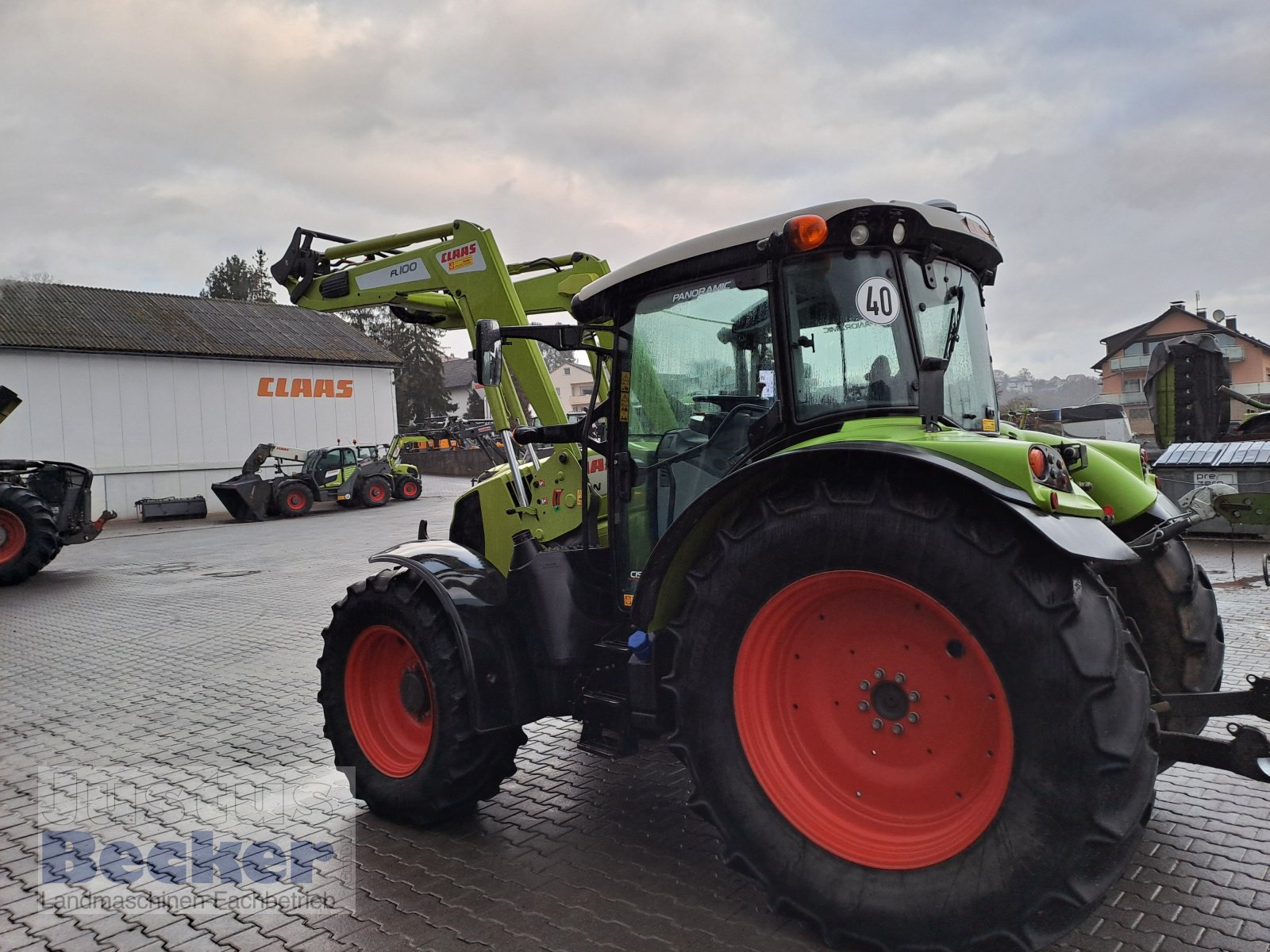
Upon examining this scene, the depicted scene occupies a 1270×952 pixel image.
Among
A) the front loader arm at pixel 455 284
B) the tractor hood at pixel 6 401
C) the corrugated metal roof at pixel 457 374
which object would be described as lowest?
the front loader arm at pixel 455 284

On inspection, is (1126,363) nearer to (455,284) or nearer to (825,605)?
(455,284)

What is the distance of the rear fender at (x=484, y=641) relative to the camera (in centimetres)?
368

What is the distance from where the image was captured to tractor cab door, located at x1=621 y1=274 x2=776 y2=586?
3.31 metres

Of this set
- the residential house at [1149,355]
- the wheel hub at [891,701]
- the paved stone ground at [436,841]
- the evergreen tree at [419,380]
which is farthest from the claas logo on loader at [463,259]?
the evergreen tree at [419,380]

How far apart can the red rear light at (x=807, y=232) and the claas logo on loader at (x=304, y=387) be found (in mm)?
27819

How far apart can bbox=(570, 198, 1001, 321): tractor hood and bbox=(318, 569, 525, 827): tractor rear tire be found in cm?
150

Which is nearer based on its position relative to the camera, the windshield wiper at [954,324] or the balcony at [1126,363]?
the windshield wiper at [954,324]

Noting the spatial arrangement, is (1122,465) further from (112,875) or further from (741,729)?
(112,875)

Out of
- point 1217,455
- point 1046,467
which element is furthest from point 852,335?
point 1217,455

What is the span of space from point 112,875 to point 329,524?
18.3 m

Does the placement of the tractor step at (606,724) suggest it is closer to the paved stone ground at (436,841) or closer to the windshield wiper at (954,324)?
the paved stone ground at (436,841)

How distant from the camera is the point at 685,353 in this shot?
3.52m

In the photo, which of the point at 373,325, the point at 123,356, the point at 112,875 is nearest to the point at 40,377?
the point at 123,356

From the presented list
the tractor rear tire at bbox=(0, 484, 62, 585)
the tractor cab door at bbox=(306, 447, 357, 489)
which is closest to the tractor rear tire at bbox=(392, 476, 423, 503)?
the tractor cab door at bbox=(306, 447, 357, 489)
